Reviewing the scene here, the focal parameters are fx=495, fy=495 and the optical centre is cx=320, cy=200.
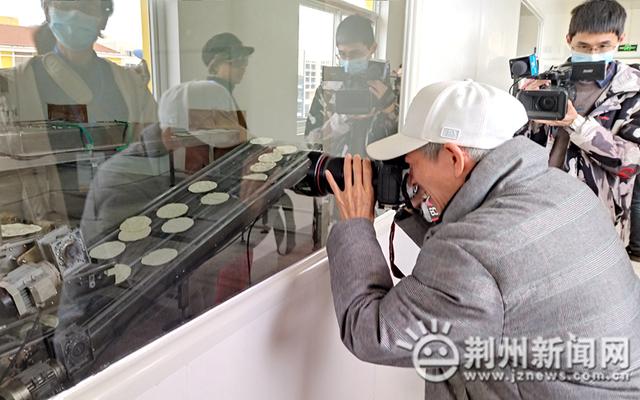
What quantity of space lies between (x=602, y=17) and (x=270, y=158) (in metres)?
1.19

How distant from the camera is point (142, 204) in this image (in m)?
1.01

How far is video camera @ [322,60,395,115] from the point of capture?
58.2 inches

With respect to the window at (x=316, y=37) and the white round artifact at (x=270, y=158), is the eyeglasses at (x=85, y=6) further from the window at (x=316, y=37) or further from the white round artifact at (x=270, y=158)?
the window at (x=316, y=37)

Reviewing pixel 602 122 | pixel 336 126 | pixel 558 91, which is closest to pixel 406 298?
pixel 336 126

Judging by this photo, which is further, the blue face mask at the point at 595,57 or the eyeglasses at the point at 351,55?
the blue face mask at the point at 595,57

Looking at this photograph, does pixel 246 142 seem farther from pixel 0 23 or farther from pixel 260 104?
pixel 0 23

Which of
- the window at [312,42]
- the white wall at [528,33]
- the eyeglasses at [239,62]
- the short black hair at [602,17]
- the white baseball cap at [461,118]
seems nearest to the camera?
the white baseball cap at [461,118]

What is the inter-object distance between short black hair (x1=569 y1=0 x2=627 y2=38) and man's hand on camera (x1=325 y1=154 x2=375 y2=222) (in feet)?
3.65

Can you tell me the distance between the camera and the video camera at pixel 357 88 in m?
1.48

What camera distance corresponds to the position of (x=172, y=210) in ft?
3.24

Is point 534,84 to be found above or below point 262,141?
above

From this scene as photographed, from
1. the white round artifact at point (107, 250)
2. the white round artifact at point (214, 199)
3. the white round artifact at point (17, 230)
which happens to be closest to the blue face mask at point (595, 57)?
the white round artifact at point (214, 199)

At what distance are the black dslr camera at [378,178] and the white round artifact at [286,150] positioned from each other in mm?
133

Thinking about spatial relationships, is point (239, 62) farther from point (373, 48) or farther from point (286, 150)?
point (373, 48)
